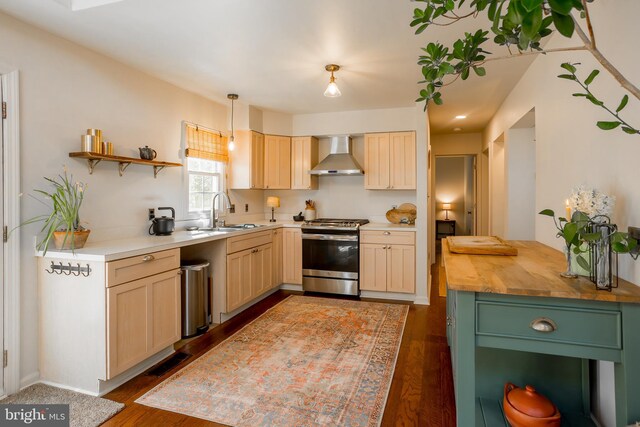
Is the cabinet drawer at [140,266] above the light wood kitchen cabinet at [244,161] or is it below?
below

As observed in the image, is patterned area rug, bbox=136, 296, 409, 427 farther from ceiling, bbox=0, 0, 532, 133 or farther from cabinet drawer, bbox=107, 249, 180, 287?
ceiling, bbox=0, 0, 532, 133

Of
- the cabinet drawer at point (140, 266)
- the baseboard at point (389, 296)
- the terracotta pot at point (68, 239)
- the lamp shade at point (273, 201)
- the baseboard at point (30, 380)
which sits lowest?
the baseboard at point (30, 380)

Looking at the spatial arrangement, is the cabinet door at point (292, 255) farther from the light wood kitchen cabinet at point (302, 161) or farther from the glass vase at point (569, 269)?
the glass vase at point (569, 269)

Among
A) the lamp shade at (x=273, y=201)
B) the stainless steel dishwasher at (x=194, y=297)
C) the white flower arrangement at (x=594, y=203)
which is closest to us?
the white flower arrangement at (x=594, y=203)

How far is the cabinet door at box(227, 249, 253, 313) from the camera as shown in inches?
139

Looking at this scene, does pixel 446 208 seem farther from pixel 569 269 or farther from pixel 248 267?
pixel 569 269

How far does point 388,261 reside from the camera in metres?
4.30

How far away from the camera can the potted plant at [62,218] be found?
229 cm

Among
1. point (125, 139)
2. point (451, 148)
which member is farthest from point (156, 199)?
point (451, 148)

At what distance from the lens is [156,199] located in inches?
135

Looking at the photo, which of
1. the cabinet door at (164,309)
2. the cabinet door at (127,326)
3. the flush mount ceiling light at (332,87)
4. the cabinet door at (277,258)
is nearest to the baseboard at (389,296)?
the cabinet door at (277,258)

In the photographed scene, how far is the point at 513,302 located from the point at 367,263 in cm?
298

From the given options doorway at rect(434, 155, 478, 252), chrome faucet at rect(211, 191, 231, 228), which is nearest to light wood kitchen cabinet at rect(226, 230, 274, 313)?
chrome faucet at rect(211, 191, 231, 228)

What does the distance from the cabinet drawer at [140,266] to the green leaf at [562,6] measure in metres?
2.48
